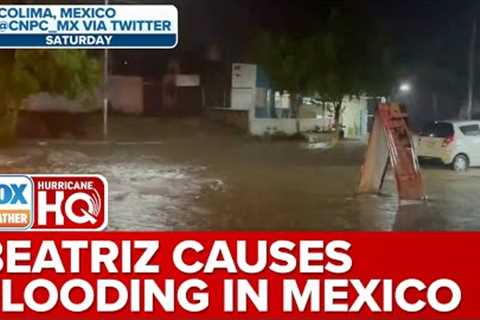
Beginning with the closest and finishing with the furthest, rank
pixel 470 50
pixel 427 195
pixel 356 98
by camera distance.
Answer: pixel 470 50, pixel 356 98, pixel 427 195

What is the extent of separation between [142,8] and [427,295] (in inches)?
76.8

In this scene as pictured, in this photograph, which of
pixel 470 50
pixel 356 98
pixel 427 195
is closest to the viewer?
pixel 470 50

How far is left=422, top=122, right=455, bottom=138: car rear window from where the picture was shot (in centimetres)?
405

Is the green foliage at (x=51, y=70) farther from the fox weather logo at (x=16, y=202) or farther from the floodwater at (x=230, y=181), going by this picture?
the fox weather logo at (x=16, y=202)

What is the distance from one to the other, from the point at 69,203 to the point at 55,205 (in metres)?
0.07

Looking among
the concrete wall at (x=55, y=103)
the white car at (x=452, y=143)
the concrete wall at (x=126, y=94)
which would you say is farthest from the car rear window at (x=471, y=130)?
the concrete wall at (x=55, y=103)

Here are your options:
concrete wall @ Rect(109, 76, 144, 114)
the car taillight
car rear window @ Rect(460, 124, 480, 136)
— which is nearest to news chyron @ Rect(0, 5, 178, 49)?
concrete wall @ Rect(109, 76, 144, 114)

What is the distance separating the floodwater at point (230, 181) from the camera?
12.0 ft

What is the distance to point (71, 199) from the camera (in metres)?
3.28

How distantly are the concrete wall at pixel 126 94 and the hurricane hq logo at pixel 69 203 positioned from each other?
427 millimetres

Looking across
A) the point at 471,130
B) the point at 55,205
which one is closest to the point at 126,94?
the point at 55,205

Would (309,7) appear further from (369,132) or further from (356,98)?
(369,132)

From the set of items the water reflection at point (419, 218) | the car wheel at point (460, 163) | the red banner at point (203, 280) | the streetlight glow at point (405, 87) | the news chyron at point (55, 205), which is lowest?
the red banner at point (203, 280)

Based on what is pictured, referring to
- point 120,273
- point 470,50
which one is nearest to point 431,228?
point 470,50
